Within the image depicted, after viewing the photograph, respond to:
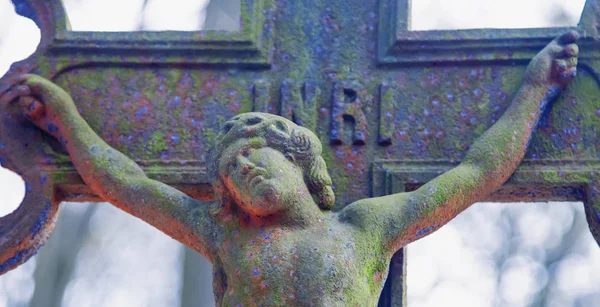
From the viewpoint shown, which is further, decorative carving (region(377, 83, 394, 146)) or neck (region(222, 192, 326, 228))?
decorative carving (region(377, 83, 394, 146))

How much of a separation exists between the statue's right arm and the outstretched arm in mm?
568

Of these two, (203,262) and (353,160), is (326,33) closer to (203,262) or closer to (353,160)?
(353,160)

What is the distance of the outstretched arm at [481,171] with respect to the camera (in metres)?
3.98

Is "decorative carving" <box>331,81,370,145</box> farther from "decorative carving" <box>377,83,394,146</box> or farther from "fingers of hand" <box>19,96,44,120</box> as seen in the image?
"fingers of hand" <box>19,96,44,120</box>

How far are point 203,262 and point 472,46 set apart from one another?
484cm

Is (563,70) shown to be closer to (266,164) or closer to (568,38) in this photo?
(568,38)

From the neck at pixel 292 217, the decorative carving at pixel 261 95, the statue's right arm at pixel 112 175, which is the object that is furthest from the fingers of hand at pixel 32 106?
the neck at pixel 292 217

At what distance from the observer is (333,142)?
14.7 feet

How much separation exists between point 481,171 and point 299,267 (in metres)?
0.88

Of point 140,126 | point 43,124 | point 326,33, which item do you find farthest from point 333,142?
point 43,124

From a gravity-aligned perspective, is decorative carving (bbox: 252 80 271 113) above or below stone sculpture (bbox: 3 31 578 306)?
above

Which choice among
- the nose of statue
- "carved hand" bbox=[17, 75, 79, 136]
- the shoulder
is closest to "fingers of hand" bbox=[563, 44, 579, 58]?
the shoulder

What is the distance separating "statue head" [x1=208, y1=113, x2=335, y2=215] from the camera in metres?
3.84

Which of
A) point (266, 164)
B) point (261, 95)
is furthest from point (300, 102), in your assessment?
point (266, 164)
